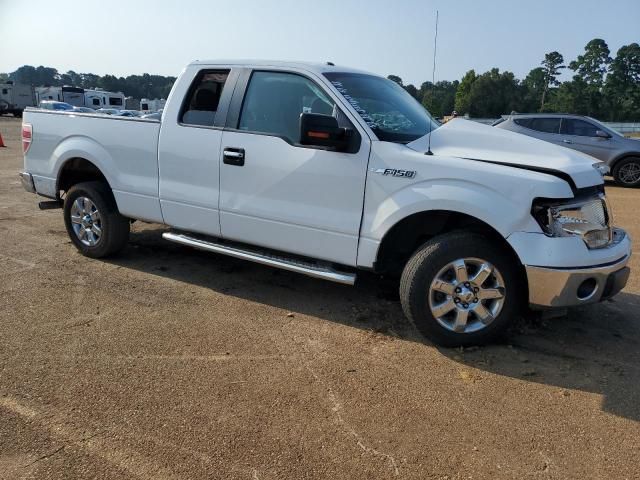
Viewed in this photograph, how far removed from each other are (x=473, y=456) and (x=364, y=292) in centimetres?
240

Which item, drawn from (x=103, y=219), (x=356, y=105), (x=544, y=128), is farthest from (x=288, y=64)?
(x=544, y=128)

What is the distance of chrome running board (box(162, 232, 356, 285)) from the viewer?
4.11 metres

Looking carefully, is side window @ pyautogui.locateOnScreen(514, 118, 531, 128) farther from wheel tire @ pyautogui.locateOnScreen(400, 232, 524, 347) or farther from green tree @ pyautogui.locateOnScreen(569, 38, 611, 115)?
green tree @ pyautogui.locateOnScreen(569, 38, 611, 115)

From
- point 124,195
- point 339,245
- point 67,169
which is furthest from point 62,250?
point 339,245

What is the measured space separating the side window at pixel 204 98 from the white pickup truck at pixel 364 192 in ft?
0.04

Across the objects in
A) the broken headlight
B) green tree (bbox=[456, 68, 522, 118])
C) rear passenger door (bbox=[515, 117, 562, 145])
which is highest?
green tree (bbox=[456, 68, 522, 118])

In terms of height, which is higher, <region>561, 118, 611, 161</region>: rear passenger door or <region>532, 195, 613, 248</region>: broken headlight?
<region>561, 118, 611, 161</region>: rear passenger door

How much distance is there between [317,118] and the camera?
3.78m

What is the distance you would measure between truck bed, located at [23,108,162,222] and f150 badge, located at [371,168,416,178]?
2227 mm

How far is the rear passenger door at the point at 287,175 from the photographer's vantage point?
160 inches

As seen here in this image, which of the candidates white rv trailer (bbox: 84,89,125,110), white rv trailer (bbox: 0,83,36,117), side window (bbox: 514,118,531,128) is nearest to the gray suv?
side window (bbox: 514,118,531,128)

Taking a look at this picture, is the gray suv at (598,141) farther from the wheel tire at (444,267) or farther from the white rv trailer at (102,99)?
the white rv trailer at (102,99)

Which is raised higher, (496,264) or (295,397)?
(496,264)

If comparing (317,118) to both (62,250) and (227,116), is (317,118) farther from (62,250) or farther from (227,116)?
(62,250)
